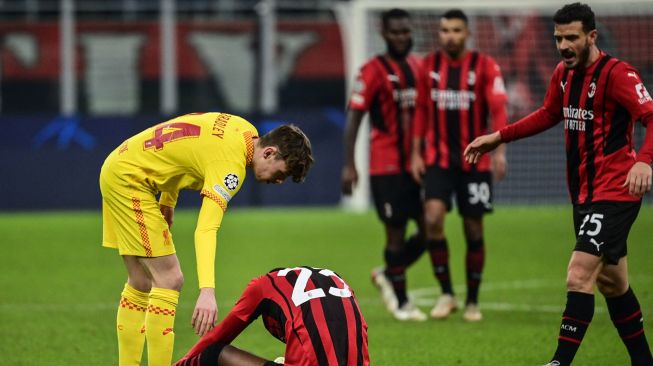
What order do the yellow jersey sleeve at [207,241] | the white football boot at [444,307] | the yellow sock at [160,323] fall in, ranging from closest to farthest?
the yellow jersey sleeve at [207,241] < the yellow sock at [160,323] < the white football boot at [444,307]

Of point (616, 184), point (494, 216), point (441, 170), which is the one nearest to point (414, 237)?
point (441, 170)

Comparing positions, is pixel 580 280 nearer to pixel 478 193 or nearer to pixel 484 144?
pixel 484 144

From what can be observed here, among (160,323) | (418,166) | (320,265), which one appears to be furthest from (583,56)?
(320,265)

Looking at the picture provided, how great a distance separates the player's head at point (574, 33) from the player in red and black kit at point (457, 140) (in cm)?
264

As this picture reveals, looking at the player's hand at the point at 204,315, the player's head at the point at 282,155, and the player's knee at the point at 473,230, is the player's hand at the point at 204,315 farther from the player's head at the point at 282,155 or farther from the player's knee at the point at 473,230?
the player's knee at the point at 473,230

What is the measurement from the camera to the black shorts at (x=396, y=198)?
968 cm

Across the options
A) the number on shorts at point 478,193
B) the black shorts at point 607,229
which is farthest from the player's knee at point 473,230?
the black shorts at point 607,229

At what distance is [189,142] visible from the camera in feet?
20.2

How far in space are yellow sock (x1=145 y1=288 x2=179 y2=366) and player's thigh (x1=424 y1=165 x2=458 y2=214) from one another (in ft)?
11.1

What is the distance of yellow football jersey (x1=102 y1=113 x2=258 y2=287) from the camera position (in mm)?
5770

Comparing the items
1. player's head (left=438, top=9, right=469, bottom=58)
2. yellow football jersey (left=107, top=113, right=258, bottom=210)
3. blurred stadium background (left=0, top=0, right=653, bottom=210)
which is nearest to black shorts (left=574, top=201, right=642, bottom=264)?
yellow football jersey (left=107, top=113, right=258, bottom=210)

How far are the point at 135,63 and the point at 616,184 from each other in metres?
25.3

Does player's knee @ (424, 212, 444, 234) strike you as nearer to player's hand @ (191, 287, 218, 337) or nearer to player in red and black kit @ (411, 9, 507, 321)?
player in red and black kit @ (411, 9, 507, 321)

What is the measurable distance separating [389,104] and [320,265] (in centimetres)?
330
